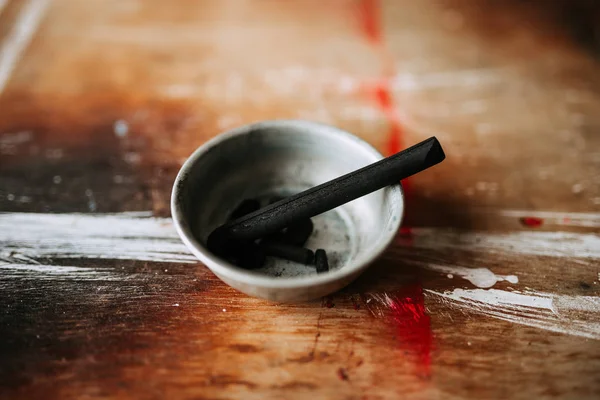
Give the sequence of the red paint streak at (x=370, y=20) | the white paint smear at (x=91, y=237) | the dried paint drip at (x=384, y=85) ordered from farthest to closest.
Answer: the red paint streak at (x=370, y=20), the dried paint drip at (x=384, y=85), the white paint smear at (x=91, y=237)

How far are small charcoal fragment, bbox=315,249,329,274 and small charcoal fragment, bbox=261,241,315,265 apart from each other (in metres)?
0.01

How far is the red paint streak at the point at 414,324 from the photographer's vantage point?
101 cm

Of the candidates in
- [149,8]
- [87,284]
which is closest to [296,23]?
[149,8]

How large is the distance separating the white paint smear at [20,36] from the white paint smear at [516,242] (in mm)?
1477

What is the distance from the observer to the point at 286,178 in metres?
1.28

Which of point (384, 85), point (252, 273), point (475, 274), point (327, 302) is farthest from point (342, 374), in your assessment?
point (384, 85)

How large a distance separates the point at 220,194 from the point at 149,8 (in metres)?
1.17

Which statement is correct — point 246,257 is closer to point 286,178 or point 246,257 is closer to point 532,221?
point 286,178

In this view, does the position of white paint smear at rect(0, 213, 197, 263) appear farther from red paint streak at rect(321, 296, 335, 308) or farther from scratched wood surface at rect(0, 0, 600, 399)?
red paint streak at rect(321, 296, 335, 308)

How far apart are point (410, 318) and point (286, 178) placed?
1.54 ft

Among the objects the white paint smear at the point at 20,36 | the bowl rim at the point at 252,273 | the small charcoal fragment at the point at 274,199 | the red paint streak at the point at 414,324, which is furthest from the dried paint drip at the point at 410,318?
the white paint smear at the point at 20,36

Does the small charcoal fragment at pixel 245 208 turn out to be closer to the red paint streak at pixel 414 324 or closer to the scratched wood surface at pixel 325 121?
the scratched wood surface at pixel 325 121

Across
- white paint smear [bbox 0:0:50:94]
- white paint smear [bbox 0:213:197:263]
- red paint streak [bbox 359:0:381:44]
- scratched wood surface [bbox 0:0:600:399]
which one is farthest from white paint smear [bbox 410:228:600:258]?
white paint smear [bbox 0:0:50:94]

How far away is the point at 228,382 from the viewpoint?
0.97m
